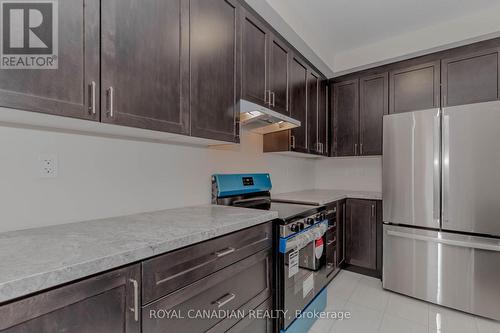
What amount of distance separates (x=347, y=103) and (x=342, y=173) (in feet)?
3.33

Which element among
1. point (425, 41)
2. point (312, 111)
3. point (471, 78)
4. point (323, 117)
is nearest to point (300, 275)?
point (312, 111)

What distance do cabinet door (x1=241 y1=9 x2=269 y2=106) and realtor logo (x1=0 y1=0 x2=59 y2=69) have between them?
3.73 ft

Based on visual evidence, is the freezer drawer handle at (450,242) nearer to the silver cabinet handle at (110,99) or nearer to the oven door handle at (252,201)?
A: the oven door handle at (252,201)

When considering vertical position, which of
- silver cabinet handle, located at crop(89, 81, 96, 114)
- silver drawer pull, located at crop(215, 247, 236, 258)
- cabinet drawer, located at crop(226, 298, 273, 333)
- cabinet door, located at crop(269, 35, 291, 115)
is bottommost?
cabinet drawer, located at crop(226, 298, 273, 333)

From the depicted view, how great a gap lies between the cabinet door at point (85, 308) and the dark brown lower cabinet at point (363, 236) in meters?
2.65

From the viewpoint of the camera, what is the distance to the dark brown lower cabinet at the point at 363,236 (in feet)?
9.26

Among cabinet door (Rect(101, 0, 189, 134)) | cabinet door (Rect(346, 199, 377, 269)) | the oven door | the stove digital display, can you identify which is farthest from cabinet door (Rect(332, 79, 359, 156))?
cabinet door (Rect(101, 0, 189, 134))

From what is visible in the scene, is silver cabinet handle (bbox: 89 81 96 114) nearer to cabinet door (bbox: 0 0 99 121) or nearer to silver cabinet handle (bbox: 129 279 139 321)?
cabinet door (bbox: 0 0 99 121)

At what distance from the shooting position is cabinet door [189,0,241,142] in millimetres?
1471

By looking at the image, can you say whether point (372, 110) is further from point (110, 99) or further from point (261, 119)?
point (110, 99)

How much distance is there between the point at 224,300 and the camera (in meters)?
1.25

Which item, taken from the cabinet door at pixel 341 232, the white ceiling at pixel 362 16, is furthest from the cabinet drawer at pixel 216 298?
the white ceiling at pixel 362 16

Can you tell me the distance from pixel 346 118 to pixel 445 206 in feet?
5.08

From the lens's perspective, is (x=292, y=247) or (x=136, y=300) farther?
(x=292, y=247)
